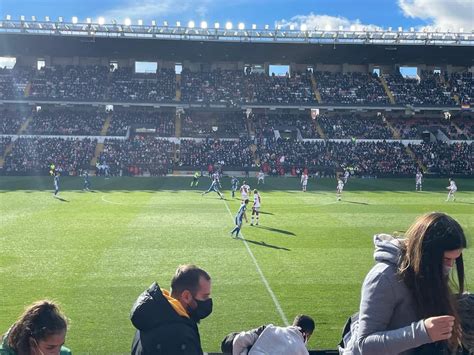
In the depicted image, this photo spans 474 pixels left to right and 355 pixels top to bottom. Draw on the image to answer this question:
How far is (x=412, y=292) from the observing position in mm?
2922

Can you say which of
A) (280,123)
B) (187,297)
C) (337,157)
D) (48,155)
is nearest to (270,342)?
(187,297)

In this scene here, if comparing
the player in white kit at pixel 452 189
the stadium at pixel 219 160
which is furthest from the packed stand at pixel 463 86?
the player in white kit at pixel 452 189

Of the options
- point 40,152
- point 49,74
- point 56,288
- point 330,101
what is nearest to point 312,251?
point 56,288

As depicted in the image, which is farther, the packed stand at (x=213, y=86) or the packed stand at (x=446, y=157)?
the packed stand at (x=213, y=86)

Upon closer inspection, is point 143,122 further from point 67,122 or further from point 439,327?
point 439,327

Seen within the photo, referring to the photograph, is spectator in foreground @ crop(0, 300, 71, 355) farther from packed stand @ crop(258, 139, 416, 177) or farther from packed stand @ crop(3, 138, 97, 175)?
packed stand @ crop(258, 139, 416, 177)

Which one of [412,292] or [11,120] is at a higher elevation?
[11,120]

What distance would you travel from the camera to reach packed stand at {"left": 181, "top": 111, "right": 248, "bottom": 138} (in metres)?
55.8

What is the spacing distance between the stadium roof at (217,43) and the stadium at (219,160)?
0.24 m

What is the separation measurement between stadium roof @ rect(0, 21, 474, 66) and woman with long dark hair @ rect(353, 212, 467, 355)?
2074 inches

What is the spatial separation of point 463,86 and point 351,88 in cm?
1406

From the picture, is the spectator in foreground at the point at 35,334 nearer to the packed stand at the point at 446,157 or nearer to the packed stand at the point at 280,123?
the packed stand at the point at 446,157

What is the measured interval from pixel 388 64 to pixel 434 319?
64.7 m

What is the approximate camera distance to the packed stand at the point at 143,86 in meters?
57.0
